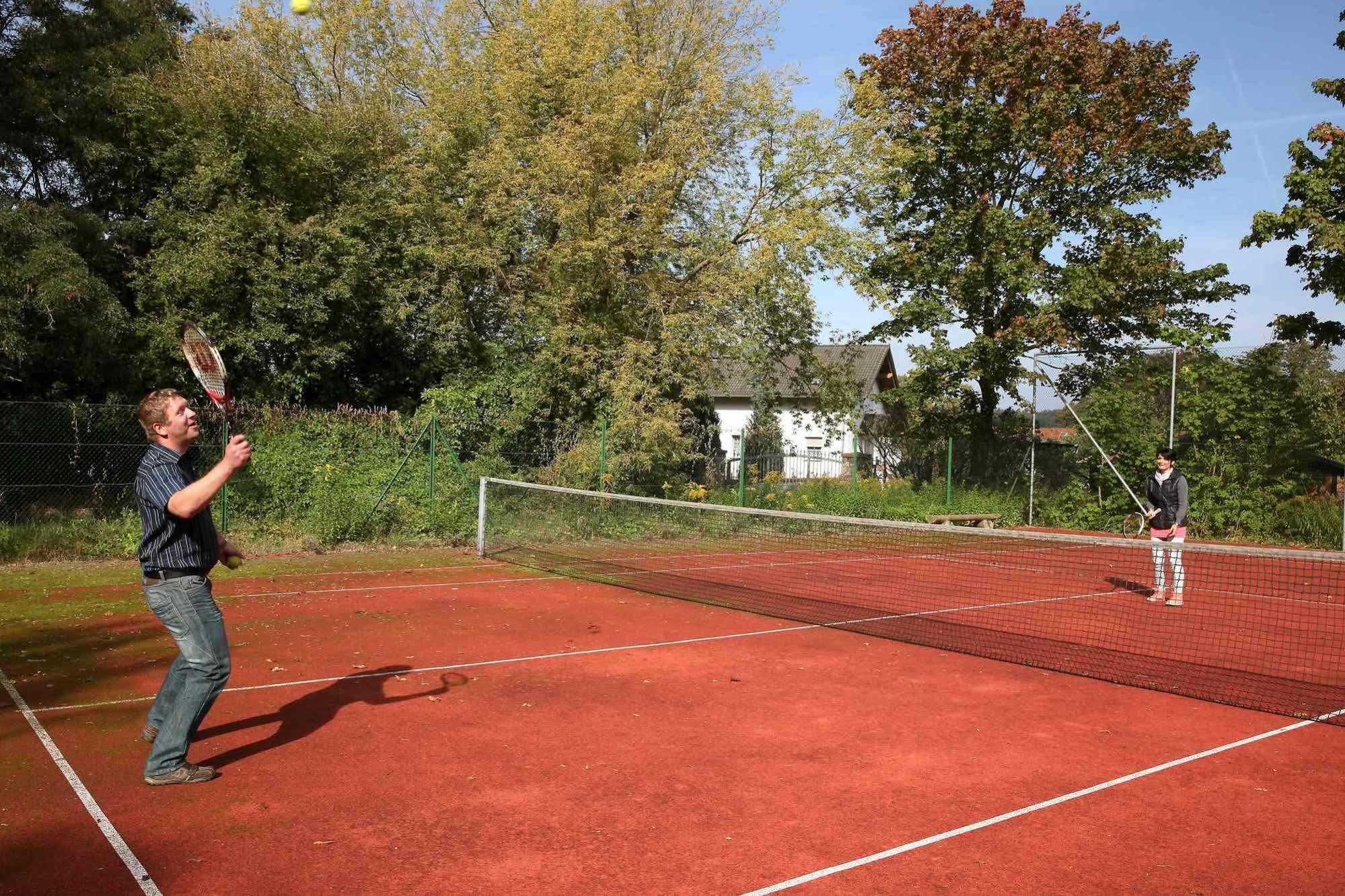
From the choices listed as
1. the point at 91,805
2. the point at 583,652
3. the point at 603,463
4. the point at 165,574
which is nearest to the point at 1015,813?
the point at 583,652

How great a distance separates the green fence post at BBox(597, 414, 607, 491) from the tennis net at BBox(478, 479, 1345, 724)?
0.35 meters

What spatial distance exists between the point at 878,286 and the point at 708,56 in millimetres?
7031

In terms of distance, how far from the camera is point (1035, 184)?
83.2 feet

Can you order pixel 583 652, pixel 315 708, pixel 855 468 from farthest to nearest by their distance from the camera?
pixel 855 468
pixel 583 652
pixel 315 708

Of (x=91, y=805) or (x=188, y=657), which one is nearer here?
(x=91, y=805)

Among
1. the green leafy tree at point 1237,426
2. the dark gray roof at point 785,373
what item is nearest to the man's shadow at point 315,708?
the dark gray roof at point 785,373

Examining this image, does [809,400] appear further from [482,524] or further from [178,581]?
[178,581]

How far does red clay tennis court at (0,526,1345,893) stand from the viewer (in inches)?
170

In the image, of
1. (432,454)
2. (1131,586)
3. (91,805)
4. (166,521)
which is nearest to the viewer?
(91,805)

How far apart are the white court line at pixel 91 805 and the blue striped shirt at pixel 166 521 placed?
1.21m

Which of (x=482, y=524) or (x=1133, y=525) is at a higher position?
(x=1133, y=525)

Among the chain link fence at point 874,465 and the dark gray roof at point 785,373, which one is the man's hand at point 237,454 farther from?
the dark gray roof at point 785,373

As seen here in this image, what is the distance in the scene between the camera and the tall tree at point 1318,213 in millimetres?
18188

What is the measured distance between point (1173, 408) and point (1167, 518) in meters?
9.97
